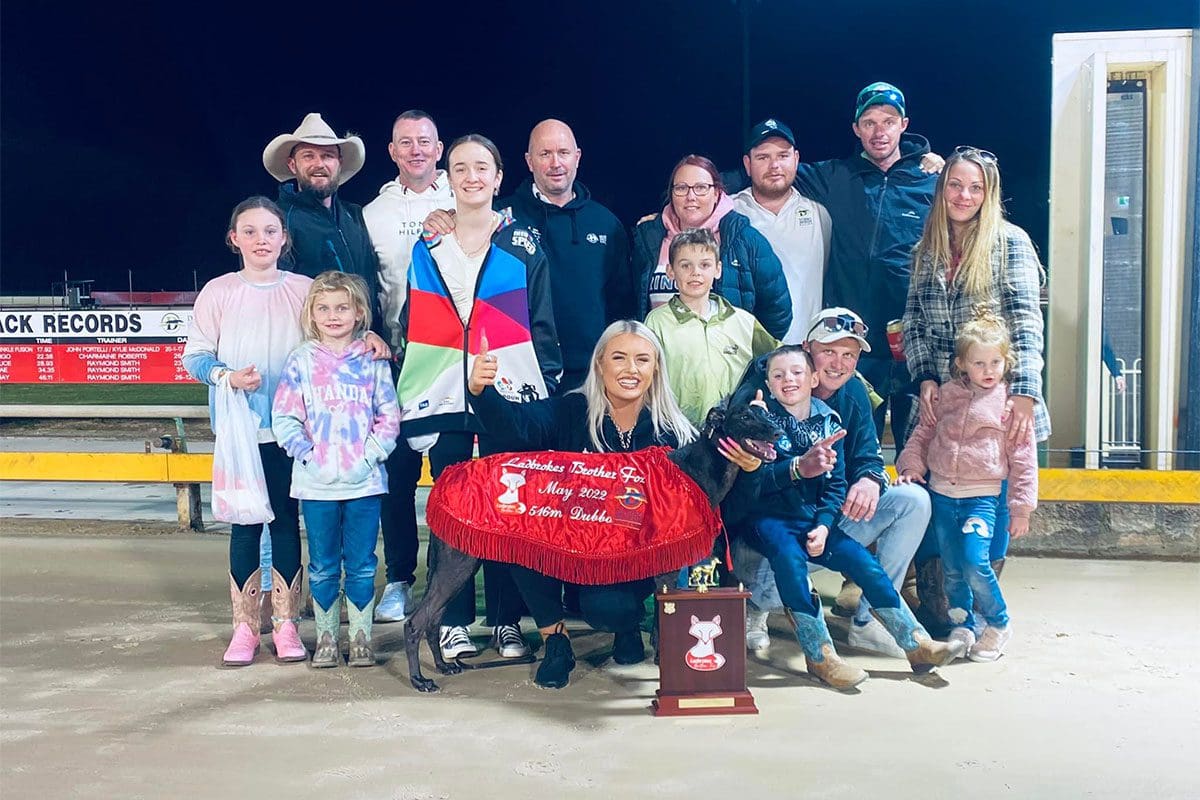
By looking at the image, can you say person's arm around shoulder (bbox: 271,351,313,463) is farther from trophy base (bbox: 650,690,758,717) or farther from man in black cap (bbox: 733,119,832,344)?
man in black cap (bbox: 733,119,832,344)

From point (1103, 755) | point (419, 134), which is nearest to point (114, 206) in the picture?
point (419, 134)

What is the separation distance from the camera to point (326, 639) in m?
3.98

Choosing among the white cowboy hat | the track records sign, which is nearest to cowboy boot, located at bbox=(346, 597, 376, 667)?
the white cowboy hat

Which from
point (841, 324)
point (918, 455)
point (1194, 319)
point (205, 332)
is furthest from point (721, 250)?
point (1194, 319)

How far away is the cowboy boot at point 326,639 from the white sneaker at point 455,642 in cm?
39

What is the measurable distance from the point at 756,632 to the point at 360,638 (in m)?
1.48

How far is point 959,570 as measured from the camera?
401 cm

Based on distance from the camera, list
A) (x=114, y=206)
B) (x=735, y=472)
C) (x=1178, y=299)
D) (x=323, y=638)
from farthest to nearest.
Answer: (x=114, y=206)
(x=1178, y=299)
(x=323, y=638)
(x=735, y=472)

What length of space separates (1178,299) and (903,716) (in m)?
3.42

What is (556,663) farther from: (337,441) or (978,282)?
(978,282)

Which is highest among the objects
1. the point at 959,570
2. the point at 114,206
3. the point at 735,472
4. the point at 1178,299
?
the point at 114,206

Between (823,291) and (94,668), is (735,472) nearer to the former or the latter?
(823,291)

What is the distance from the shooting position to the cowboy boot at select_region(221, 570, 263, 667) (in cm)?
406

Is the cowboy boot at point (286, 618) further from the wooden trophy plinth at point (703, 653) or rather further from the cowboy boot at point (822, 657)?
the cowboy boot at point (822, 657)
